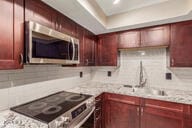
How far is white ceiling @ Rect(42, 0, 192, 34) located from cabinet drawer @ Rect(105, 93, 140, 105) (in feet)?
3.79

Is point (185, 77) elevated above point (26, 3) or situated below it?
below

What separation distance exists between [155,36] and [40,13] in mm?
1718

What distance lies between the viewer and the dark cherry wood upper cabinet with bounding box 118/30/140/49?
2136mm

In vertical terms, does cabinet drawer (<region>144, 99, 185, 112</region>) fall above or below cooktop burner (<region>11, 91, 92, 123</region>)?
below

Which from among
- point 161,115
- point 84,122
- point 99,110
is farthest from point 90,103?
point 161,115

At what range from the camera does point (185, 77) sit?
1.98m

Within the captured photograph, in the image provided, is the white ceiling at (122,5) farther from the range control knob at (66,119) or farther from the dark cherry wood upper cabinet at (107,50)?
the range control knob at (66,119)

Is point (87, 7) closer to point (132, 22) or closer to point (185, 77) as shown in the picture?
point (132, 22)

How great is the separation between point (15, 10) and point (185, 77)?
7.94ft

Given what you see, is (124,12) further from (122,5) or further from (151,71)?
(151,71)

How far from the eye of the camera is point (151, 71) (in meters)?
2.24

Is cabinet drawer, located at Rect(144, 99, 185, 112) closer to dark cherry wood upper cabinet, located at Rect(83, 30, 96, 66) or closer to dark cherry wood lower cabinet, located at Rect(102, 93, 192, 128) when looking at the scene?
dark cherry wood lower cabinet, located at Rect(102, 93, 192, 128)

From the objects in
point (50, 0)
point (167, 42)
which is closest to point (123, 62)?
point (167, 42)

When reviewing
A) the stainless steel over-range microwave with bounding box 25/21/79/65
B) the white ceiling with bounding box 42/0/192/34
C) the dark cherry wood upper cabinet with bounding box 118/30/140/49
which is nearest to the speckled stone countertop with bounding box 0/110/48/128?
the stainless steel over-range microwave with bounding box 25/21/79/65
